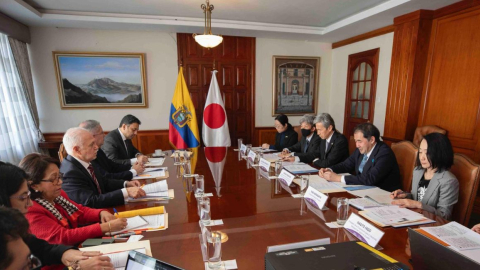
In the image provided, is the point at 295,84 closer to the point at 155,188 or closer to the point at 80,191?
the point at 155,188

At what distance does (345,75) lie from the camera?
469cm

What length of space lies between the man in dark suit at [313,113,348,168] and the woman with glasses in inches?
80.7

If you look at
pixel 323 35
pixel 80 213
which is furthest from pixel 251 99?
pixel 80 213

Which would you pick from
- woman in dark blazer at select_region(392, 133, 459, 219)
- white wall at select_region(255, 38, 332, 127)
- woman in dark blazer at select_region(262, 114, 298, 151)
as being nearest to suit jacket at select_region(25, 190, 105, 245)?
Result: woman in dark blazer at select_region(392, 133, 459, 219)

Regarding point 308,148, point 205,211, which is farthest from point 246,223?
point 308,148

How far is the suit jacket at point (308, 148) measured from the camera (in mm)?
2644

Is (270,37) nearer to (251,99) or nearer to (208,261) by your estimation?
(251,99)

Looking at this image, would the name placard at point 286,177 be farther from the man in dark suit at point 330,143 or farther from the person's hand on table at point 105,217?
the person's hand on table at point 105,217

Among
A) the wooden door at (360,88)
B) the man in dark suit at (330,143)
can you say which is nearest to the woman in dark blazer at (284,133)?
the man in dark suit at (330,143)

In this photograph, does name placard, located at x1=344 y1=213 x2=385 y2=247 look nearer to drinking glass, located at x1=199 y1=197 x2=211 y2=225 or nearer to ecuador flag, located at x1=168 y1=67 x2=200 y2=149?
drinking glass, located at x1=199 y1=197 x2=211 y2=225

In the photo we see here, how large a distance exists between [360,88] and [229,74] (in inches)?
94.2

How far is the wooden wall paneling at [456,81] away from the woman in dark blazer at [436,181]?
6.31ft

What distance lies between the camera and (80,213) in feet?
4.26

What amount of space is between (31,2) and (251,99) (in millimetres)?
3437
